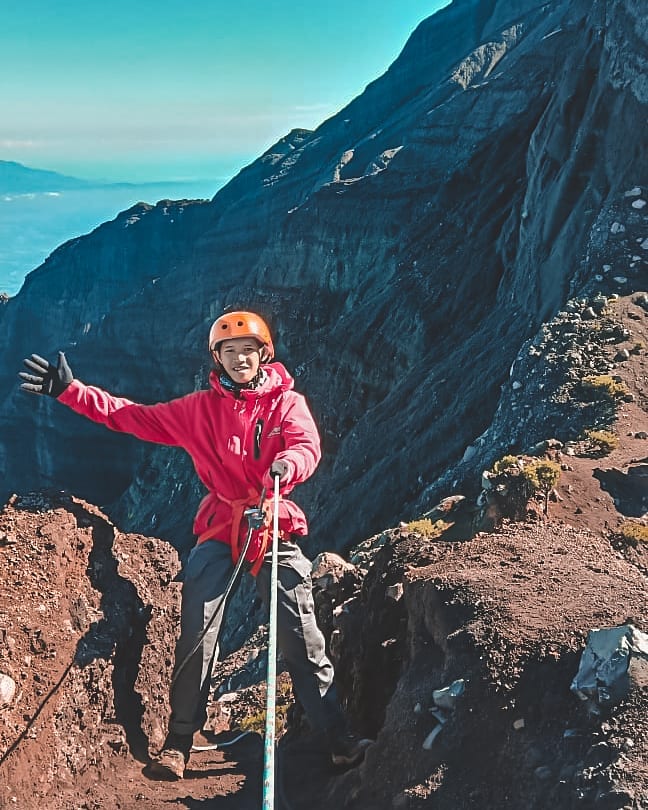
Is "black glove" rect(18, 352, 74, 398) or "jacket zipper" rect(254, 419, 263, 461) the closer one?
"jacket zipper" rect(254, 419, 263, 461)

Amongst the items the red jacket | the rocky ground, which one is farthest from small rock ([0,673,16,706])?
the red jacket

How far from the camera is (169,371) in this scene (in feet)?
186

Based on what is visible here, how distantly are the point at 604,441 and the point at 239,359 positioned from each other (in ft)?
18.0

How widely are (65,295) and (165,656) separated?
274 feet

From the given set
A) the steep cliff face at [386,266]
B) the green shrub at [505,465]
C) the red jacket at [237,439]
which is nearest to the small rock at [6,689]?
the red jacket at [237,439]

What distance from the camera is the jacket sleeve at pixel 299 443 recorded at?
4773 mm

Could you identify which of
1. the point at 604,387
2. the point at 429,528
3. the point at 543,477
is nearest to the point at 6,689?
the point at 543,477

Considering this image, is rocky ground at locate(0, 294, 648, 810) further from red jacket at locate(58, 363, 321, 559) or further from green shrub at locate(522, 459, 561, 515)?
red jacket at locate(58, 363, 321, 559)

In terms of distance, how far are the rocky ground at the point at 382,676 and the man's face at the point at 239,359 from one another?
5.16ft

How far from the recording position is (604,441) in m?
9.02

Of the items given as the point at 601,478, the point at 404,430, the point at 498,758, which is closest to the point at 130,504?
the point at 404,430

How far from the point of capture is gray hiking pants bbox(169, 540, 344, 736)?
4.86 meters

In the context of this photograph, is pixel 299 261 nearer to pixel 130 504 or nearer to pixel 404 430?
pixel 130 504

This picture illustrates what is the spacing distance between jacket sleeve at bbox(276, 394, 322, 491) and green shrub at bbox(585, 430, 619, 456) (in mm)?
4929
